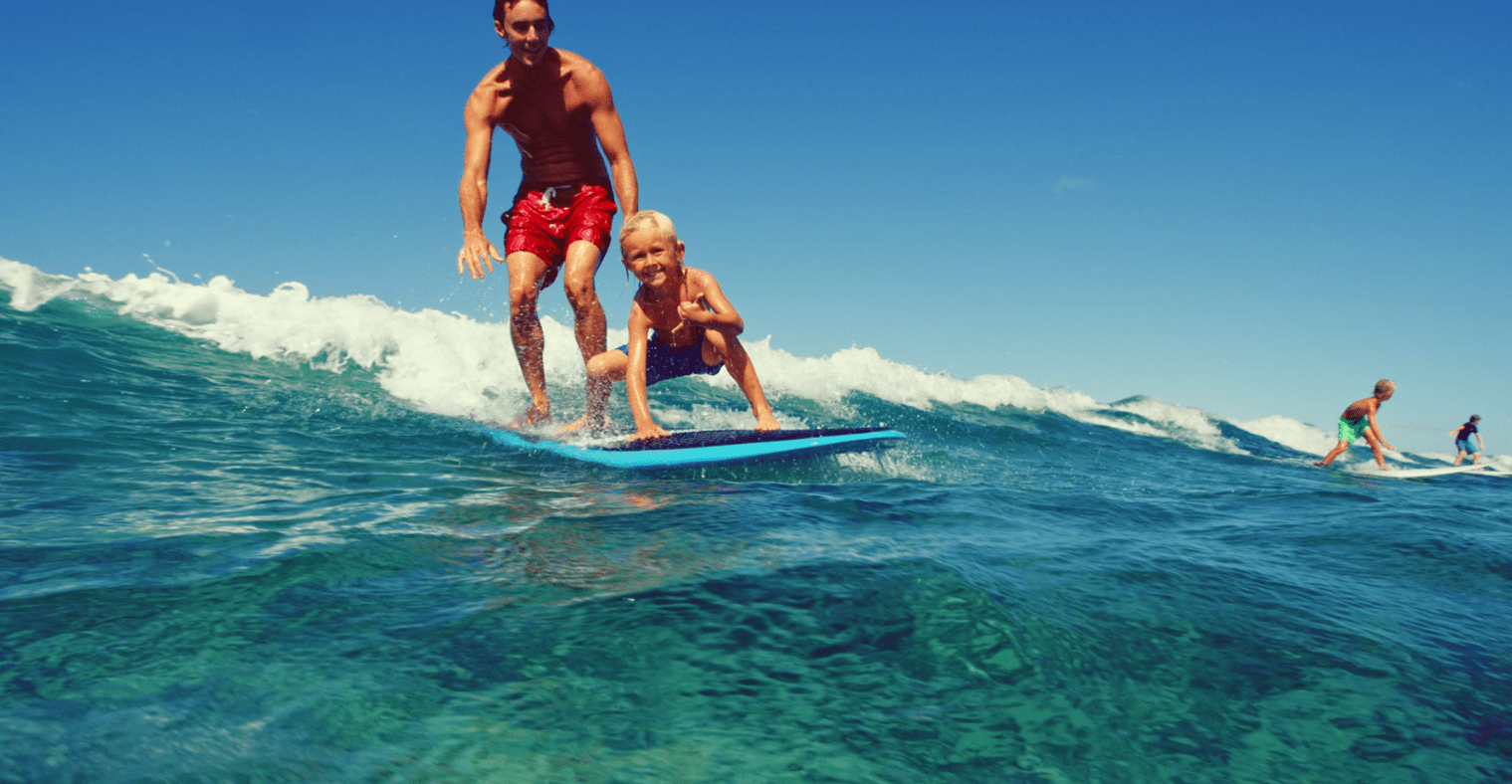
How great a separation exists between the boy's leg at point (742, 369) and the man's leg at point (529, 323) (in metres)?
1.10

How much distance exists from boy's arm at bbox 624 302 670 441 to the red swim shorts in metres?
0.53

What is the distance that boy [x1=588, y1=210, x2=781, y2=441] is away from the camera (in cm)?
Answer: 413

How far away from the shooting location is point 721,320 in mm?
4375

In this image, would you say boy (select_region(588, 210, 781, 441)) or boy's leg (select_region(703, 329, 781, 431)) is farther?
boy's leg (select_region(703, 329, 781, 431))

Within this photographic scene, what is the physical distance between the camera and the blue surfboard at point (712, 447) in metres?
3.72

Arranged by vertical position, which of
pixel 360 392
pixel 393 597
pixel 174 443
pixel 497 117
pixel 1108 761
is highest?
pixel 497 117

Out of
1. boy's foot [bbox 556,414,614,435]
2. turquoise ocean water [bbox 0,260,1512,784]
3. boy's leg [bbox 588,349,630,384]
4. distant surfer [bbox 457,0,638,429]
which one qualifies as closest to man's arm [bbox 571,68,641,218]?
distant surfer [bbox 457,0,638,429]

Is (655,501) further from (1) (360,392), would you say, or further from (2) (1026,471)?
(1) (360,392)

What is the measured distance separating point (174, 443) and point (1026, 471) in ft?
16.2

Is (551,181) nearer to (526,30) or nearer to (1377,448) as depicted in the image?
(526,30)

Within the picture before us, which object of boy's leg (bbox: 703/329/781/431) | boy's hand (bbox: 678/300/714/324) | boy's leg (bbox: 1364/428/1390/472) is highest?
boy's hand (bbox: 678/300/714/324)

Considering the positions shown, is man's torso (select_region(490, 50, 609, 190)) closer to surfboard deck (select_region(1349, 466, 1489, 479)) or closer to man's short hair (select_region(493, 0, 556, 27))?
man's short hair (select_region(493, 0, 556, 27))

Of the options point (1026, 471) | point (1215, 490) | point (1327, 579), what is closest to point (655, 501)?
point (1327, 579)

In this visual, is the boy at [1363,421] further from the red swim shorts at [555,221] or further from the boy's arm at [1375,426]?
the red swim shorts at [555,221]
